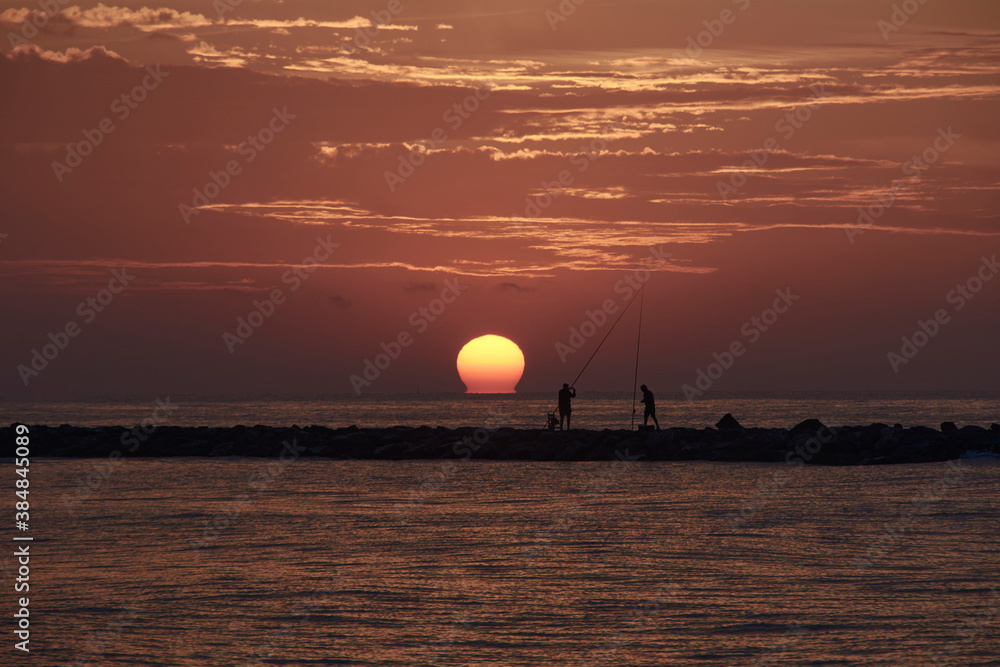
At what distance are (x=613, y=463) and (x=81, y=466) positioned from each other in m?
14.2

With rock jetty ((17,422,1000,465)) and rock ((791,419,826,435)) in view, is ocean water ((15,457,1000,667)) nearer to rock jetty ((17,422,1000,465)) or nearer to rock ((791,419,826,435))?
rock jetty ((17,422,1000,465))

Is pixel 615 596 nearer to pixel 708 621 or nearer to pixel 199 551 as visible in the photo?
pixel 708 621

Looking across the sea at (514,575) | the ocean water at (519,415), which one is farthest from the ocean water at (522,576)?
the ocean water at (519,415)

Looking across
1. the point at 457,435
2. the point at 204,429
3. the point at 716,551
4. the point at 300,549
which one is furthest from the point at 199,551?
the point at 204,429

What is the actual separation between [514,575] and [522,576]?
0.34 feet

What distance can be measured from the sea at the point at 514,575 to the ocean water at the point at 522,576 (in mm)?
36

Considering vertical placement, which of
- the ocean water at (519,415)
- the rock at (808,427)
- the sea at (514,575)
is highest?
the ocean water at (519,415)

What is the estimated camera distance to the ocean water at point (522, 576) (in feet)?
27.0

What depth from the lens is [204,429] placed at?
3238cm

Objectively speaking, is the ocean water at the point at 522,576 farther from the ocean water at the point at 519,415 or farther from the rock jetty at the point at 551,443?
the ocean water at the point at 519,415

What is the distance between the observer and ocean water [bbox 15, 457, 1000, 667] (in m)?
8.24

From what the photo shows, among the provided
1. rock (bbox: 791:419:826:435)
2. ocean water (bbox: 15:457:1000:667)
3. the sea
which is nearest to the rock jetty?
rock (bbox: 791:419:826:435)

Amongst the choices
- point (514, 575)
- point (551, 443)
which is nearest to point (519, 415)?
point (551, 443)

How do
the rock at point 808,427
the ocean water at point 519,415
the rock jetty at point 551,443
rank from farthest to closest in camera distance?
the ocean water at point 519,415
the rock at point 808,427
the rock jetty at point 551,443
